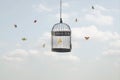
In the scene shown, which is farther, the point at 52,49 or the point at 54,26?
the point at 54,26

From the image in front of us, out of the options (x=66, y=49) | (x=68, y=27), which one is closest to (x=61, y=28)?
(x=68, y=27)

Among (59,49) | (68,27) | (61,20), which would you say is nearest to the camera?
(61,20)

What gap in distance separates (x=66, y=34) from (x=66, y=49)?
2.78 ft

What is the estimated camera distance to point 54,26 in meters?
19.1

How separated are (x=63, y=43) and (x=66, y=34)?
1.76 m

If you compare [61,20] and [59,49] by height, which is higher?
[61,20]

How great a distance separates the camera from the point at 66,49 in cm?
1764

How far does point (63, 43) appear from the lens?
19.7 m

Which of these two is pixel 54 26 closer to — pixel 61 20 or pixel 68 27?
pixel 68 27

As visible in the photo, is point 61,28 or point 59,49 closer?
point 59,49

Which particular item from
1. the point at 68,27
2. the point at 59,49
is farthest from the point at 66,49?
the point at 68,27

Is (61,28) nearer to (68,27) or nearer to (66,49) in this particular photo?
(68,27)

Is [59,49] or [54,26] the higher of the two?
[54,26]

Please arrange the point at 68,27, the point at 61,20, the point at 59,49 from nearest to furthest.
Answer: the point at 61,20, the point at 59,49, the point at 68,27
